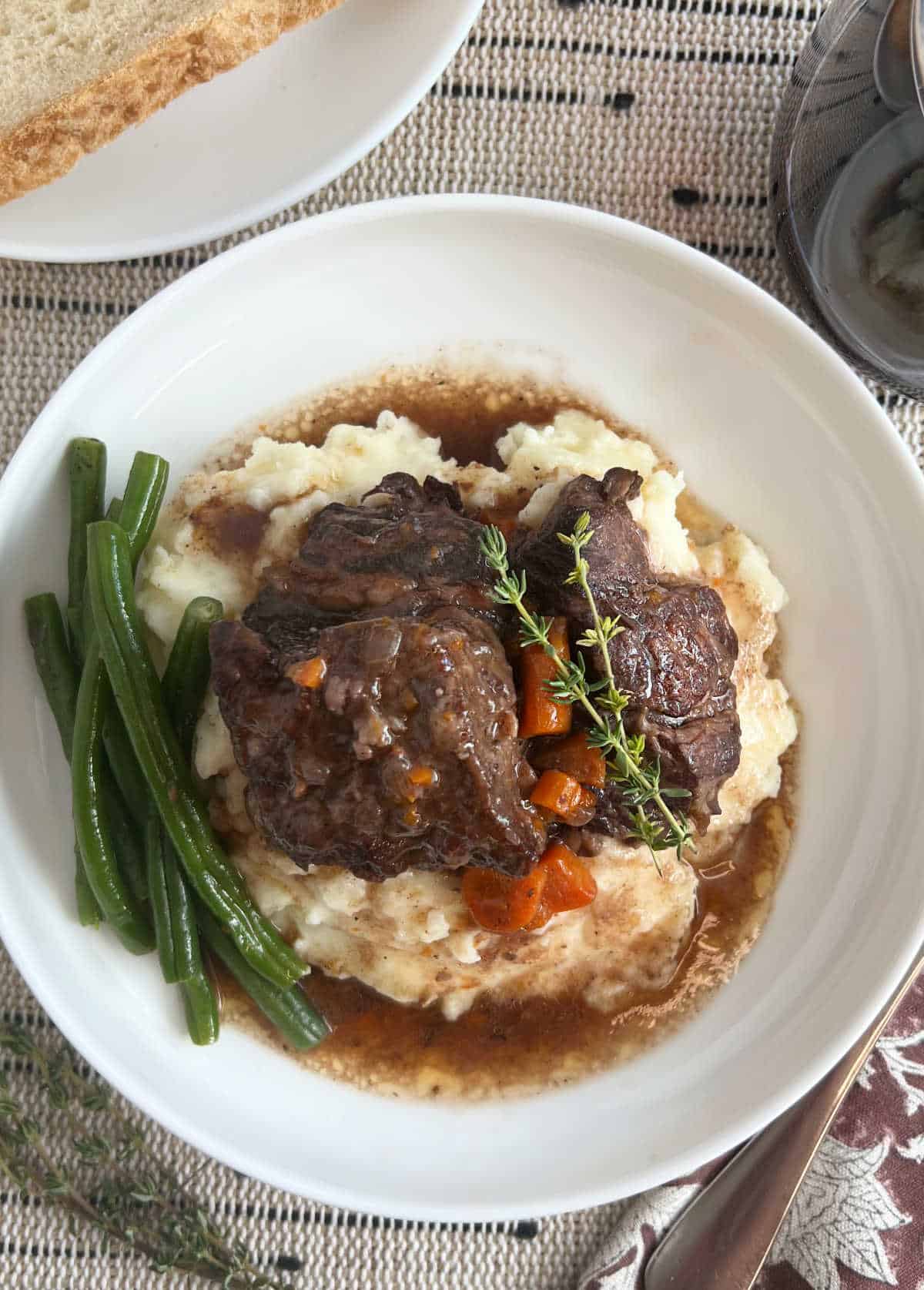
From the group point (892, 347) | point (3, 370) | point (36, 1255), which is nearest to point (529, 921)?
point (892, 347)

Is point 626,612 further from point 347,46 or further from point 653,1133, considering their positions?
point 347,46

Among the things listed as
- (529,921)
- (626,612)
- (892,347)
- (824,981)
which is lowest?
(824,981)

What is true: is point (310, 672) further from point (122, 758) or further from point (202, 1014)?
point (202, 1014)

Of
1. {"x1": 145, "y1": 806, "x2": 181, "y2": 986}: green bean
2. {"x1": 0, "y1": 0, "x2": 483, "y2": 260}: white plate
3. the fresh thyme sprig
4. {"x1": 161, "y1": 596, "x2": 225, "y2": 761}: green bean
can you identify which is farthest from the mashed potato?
the fresh thyme sprig

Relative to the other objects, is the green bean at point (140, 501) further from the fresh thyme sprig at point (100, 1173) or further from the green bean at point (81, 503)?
the fresh thyme sprig at point (100, 1173)

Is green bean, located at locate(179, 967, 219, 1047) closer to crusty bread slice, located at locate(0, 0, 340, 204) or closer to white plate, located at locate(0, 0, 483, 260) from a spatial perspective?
white plate, located at locate(0, 0, 483, 260)

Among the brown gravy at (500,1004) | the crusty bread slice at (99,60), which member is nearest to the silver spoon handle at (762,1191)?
the brown gravy at (500,1004)

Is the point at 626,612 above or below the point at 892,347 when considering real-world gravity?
below

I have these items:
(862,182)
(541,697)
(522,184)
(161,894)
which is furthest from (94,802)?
(862,182)
